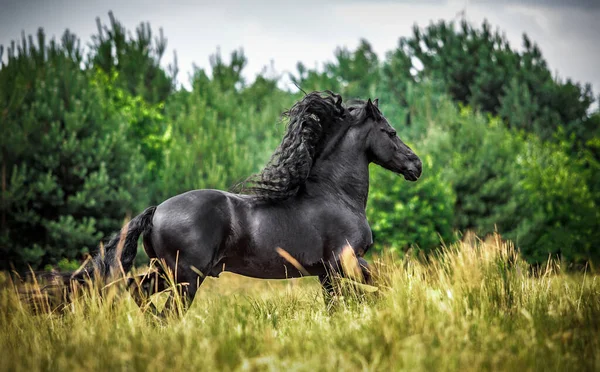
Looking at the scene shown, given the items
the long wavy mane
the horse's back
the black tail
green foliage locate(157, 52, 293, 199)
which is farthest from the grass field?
green foliage locate(157, 52, 293, 199)

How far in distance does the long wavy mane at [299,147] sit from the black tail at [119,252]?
1.04m

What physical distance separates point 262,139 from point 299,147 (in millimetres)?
22208

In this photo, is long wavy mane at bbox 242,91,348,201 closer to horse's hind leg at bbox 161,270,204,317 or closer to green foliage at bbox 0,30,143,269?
horse's hind leg at bbox 161,270,204,317

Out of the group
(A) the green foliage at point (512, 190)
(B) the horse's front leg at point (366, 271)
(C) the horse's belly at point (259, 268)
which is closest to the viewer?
(C) the horse's belly at point (259, 268)

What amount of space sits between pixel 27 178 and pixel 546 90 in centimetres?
2814

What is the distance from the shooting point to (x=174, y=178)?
2133 centimetres

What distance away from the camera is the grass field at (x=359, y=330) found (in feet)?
11.9

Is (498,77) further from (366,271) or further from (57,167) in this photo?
(366,271)

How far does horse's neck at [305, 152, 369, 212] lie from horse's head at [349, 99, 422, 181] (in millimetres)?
182

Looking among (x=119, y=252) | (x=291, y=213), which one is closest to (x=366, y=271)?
(x=291, y=213)

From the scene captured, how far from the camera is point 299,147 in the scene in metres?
5.65

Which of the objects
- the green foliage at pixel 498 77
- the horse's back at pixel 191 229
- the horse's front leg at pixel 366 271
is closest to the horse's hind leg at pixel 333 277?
the horse's front leg at pixel 366 271

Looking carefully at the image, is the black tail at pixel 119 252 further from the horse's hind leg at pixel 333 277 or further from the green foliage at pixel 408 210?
the green foliage at pixel 408 210

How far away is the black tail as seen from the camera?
17.2 feet
